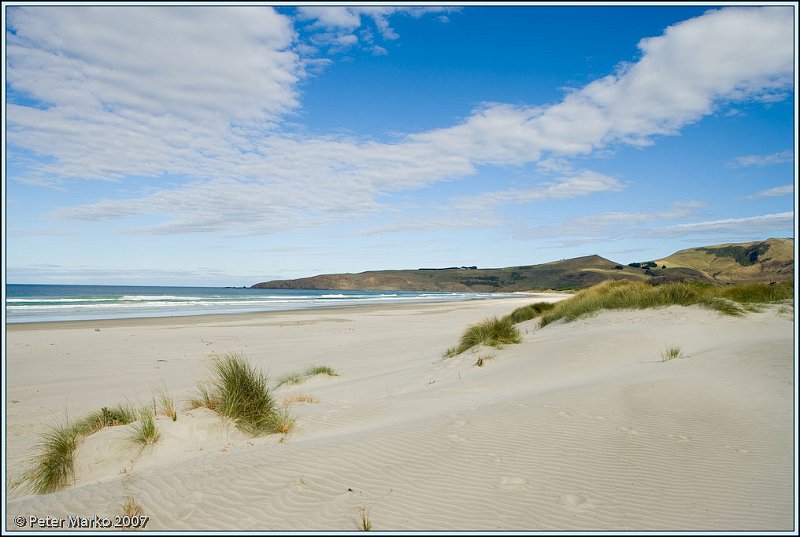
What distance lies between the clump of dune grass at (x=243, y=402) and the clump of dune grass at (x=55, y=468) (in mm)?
1664

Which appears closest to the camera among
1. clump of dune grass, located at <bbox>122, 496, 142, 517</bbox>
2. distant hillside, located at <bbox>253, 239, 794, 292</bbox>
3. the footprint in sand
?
the footprint in sand

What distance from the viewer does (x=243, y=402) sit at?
21.1 ft

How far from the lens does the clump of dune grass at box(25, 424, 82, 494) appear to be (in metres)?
5.04

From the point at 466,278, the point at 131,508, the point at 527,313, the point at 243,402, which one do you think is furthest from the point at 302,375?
the point at 466,278

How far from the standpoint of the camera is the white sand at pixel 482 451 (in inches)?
145

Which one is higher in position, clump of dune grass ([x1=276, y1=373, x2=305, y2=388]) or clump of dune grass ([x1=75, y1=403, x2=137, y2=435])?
clump of dune grass ([x1=75, y1=403, x2=137, y2=435])

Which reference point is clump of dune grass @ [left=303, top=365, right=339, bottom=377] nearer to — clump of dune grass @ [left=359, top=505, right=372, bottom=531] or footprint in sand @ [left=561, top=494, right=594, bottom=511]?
clump of dune grass @ [left=359, top=505, right=372, bottom=531]

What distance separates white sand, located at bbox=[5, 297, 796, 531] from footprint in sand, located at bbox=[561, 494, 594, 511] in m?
0.02

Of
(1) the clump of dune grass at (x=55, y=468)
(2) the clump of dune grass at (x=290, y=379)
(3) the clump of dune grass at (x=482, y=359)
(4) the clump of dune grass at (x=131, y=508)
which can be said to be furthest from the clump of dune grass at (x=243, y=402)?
(3) the clump of dune grass at (x=482, y=359)

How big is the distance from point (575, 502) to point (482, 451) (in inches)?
49.0

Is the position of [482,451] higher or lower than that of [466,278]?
lower

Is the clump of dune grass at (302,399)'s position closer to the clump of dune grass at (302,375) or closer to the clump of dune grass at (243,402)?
the clump of dune grass at (243,402)

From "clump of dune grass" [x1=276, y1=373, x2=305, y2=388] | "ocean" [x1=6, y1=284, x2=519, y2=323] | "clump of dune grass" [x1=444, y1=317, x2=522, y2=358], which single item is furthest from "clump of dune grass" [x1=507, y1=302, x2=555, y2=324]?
"ocean" [x1=6, y1=284, x2=519, y2=323]

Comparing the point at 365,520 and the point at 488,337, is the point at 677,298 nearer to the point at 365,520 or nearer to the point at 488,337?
the point at 488,337
